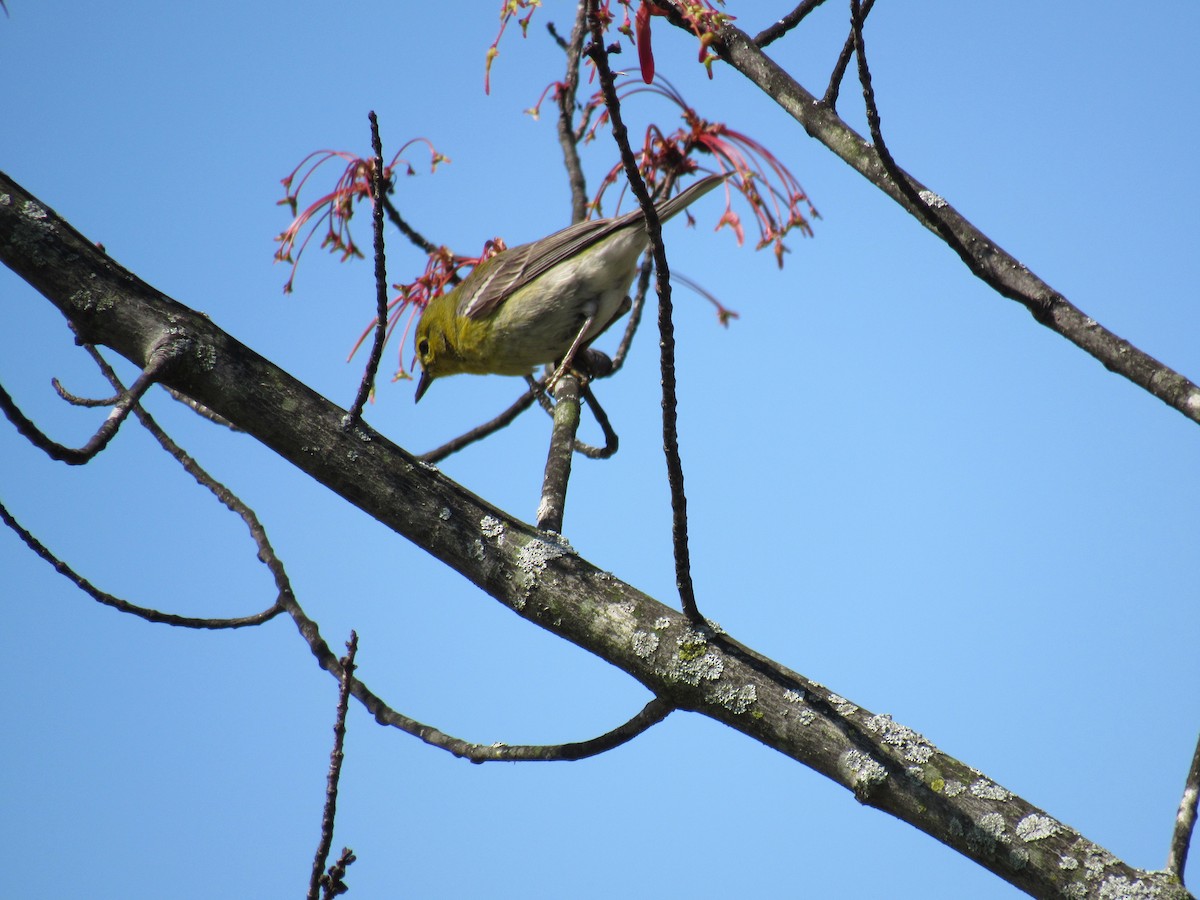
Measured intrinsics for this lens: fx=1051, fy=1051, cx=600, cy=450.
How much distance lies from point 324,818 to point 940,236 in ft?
7.40

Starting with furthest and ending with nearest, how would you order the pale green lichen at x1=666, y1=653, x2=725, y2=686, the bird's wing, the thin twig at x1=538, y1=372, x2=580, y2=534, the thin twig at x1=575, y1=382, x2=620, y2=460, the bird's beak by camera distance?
the bird's beak < the bird's wing < the thin twig at x1=575, y1=382, x2=620, y2=460 < the thin twig at x1=538, y1=372, x2=580, y2=534 < the pale green lichen at x1=666, y1=653, x2=725, y2=686

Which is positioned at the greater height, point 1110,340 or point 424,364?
point 424,364

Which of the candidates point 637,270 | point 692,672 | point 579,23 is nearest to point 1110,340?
point 692,672

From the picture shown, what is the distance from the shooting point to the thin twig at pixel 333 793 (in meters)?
2.30

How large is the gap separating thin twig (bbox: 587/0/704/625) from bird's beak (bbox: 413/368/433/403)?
4.46 m

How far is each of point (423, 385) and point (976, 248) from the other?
15.0 feet

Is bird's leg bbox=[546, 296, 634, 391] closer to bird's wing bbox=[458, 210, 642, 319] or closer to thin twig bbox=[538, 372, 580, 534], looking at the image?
thin twig bbox=[538, 372, 580, 534]

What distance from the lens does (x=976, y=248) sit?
3.07 meters

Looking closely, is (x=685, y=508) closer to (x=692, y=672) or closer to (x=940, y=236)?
(x=692, y=672)

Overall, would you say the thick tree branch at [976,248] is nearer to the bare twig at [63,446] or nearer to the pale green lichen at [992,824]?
the pale green lichen at [992,824]

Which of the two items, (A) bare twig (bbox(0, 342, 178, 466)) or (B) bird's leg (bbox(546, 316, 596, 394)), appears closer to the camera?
(A) bare twig (bbox(0, 342, 178, 466))

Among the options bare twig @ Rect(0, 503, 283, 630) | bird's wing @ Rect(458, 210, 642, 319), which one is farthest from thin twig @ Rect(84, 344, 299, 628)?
bird's wing @ Rect(458, 210, 642, 319)

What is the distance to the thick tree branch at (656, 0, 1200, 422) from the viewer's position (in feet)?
8.93

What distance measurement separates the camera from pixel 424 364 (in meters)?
6.85
